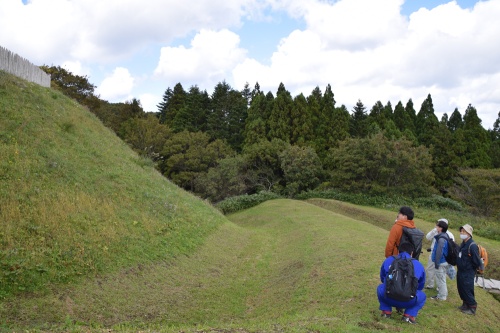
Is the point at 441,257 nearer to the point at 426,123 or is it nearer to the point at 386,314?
the point at 386,314

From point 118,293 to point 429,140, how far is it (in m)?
46.0

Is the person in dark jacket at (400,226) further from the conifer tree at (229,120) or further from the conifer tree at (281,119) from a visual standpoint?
the conifer tree at (229,120)

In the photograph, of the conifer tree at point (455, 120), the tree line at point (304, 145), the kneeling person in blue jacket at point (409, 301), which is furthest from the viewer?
the conifer tree at point (455, 120)

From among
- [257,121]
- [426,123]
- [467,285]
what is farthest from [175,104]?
[467,285]

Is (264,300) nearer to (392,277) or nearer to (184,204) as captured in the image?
(392,277)

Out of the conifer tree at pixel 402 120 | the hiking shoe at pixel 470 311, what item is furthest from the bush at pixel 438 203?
the hiking shoe at pixel 470 311

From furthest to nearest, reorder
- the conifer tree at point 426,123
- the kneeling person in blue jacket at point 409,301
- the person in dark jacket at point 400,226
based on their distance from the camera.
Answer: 1. the conifer tree at point 426,123
2. the person in dark jacket at point 400,226
3. the kneeling person in blue jacket at point 409,301

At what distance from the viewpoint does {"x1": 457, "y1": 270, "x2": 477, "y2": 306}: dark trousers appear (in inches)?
290

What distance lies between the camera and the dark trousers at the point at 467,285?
736 centimetres

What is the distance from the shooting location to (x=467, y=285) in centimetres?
738

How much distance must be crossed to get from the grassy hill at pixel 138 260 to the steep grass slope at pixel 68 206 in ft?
0.16

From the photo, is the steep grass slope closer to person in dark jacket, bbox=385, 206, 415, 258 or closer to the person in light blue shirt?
person in dark jacket, bbox=385, 206, 415, 258

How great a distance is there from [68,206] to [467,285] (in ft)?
35.6

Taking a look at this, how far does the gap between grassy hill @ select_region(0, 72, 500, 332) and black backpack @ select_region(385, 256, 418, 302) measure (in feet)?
2.21
